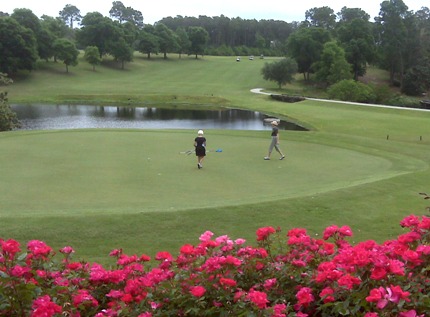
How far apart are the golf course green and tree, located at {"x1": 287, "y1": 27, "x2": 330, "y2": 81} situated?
187 feet

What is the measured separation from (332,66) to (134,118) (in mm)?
39043

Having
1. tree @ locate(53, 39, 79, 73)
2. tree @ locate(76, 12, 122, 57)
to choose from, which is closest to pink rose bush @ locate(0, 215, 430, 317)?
tree @ locate(53, 39, 79, 73)

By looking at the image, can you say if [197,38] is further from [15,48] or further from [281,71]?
[15,48]

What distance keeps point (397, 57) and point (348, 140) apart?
70.4 m

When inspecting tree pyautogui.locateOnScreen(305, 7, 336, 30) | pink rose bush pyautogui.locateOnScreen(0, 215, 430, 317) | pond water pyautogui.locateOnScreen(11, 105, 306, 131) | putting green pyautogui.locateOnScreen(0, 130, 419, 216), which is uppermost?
tree pyautogui.locateOnScreen(305, 7, 336, 30)

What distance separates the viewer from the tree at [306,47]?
8769 centimetres

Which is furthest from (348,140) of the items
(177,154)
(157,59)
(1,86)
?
(157,59)

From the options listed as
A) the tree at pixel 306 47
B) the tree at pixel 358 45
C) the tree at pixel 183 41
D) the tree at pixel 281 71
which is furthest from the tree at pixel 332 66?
the tree at pixel 183 41

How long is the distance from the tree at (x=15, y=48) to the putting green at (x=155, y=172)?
60.7 m

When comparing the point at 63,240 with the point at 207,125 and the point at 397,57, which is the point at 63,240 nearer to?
the point at 207,125

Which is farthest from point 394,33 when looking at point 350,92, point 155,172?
point 155,172

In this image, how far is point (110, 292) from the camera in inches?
170

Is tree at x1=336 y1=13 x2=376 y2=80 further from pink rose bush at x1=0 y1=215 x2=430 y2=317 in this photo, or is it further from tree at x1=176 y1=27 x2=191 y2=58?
pink rose bush at x1=0 y1=215 x2=430 y2=317

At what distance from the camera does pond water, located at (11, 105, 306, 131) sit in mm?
45000
